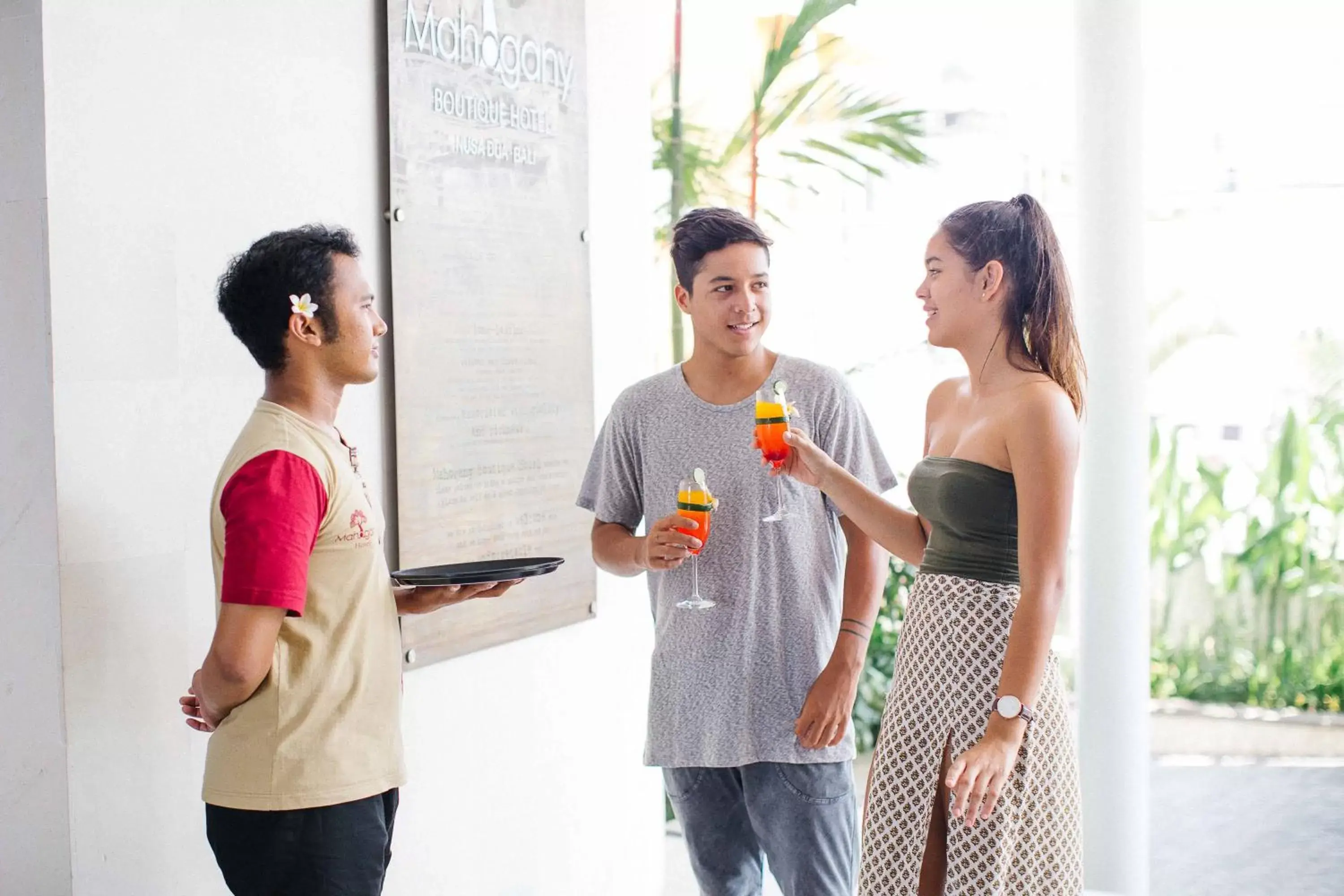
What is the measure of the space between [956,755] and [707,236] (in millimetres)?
1020

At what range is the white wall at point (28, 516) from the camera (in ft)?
6.07

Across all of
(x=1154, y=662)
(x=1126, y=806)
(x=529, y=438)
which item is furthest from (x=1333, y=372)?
(x=529, y=438)

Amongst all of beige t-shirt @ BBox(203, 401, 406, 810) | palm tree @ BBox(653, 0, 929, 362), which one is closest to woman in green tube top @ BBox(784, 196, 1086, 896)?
beige t-shirt @ BBox(203, 401, 406, 810)

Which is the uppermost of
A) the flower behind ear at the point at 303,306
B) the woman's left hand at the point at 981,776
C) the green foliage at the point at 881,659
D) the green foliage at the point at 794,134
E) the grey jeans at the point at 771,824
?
the green foliage at the point at 794,134

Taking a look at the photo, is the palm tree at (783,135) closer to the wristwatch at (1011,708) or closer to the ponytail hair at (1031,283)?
the ponytail hair at (1031,283)

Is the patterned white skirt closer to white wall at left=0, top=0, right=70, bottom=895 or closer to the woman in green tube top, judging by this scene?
the woman in green tube top

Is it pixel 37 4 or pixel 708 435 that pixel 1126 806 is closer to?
pixel 708 435

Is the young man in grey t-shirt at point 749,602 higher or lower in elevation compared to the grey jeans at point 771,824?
higher

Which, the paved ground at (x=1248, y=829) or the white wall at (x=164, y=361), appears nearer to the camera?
the white wall at (x=164, y=361)

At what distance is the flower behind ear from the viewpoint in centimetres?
171

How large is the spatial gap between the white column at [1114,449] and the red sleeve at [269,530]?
2599 mm

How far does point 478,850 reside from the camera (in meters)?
2.92

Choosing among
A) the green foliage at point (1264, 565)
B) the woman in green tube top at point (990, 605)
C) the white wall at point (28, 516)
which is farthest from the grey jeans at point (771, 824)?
the green foliage at point (1264, 565)

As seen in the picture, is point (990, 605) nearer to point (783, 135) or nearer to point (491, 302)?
point (491, 302)
